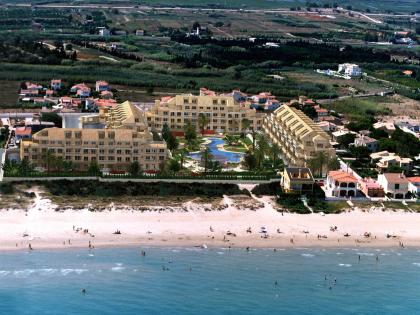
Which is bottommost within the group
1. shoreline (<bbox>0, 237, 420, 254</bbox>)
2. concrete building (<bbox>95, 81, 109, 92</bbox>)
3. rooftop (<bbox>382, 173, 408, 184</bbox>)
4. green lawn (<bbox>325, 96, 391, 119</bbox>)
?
green lawn (<bbox>325, 96, 391, 119</bbox>)

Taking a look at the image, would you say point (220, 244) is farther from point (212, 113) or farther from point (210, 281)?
point (212, 113)

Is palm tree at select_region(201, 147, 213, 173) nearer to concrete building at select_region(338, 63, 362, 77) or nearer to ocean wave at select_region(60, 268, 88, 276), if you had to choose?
ocean wave at select_region(60, 268, 88, 276)

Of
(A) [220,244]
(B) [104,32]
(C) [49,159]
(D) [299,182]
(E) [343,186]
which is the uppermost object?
→ (C) [49,159]

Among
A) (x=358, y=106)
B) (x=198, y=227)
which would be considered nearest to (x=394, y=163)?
(x=198, y=227)

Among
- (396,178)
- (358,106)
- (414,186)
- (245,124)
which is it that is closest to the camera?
(396,178)

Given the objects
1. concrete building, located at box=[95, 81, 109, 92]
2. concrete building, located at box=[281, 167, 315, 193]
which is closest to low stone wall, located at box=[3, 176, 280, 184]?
concrete building, located at box=[281, 167, 315, 193]

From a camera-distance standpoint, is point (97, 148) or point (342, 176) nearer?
point (342, 176)

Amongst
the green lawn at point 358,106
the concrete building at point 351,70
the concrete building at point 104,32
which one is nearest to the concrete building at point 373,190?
the green lawn at point 358,106
